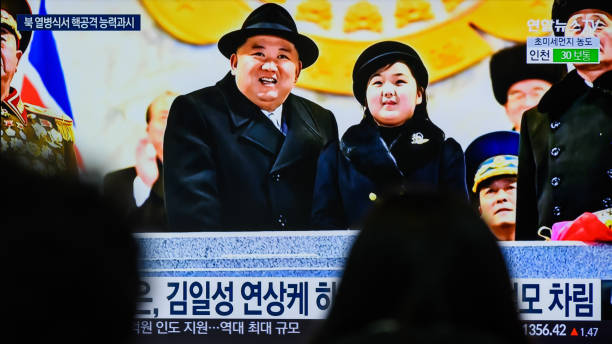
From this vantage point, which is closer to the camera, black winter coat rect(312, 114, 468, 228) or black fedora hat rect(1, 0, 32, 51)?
black winter coat rect(312, 114, 468, 228)

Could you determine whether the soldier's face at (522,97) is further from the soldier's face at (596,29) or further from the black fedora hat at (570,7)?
the black fedora hat at (570,7)

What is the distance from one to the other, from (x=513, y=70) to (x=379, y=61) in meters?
0.64

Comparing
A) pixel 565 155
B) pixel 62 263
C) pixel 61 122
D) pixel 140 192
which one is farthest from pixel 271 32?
pixel 62 263

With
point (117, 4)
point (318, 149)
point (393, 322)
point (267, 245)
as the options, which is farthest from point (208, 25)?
point (393, 322)

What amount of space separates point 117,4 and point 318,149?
124 cm

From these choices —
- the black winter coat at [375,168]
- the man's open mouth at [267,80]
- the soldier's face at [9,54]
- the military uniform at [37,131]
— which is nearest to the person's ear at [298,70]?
the man's open mouth at [267,80]

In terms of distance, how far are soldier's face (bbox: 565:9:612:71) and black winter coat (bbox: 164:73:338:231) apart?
48.1 inches

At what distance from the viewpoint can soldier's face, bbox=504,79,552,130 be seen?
3.75 m

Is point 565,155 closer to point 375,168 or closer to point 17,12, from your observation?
point 375,168

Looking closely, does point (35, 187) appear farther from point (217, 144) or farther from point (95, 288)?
point (217, 144)

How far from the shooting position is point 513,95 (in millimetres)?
3756

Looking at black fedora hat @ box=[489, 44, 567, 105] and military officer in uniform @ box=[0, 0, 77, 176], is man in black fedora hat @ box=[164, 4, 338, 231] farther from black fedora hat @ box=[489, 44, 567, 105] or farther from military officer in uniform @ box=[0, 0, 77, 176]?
black fedora hat @ box=[489, 44, 567, 105]

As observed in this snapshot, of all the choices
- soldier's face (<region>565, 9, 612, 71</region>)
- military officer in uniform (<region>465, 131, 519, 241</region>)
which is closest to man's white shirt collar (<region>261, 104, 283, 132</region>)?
military officer in uniform (<region>465, 131, 519, 241</region>)

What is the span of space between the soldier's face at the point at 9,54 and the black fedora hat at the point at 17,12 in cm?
2
